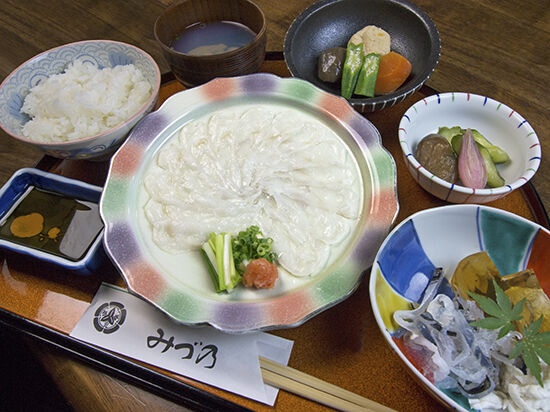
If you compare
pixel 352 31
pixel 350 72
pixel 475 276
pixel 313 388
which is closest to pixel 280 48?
pixel 352 31

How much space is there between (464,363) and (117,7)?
3281 millimetres

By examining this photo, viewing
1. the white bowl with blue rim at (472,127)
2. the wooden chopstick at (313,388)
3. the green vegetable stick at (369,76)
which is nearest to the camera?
the wooden chopstick at (313,388)

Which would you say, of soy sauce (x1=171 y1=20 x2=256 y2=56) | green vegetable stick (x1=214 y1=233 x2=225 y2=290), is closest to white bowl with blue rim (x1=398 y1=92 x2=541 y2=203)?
green vegetable stick (x1=214 y1=233 x2=225 y2=290)

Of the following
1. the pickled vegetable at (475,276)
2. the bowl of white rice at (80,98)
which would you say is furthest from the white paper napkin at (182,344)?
the bowl of white rice at (80,98)

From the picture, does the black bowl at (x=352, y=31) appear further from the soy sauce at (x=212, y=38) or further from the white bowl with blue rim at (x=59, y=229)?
the white bowl with blue rim at (x=59, y=229)

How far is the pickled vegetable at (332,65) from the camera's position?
2.16 meters

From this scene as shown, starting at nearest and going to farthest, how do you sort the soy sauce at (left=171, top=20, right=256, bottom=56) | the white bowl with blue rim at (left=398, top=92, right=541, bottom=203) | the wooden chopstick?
the wooden chopstick → the white bowl with blue rim at (left=398, top=92, right=541, bottom=203) → the soy sauce at (left=171, top=20, right=256, bottom=56)

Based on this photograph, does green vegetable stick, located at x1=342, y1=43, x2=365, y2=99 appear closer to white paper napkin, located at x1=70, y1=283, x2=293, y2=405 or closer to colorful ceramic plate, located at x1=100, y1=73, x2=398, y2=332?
colorful ceramic plate, located at x1=100, y1=73, x2=398, y2=332

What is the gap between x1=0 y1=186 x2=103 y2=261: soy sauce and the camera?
172cm

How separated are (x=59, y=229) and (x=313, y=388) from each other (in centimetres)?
124

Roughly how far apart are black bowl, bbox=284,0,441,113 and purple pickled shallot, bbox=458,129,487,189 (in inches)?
20.5

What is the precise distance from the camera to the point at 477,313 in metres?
1.33

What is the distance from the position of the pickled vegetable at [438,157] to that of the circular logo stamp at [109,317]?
137 centimetres

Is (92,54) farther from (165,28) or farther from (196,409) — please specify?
(196,409)
